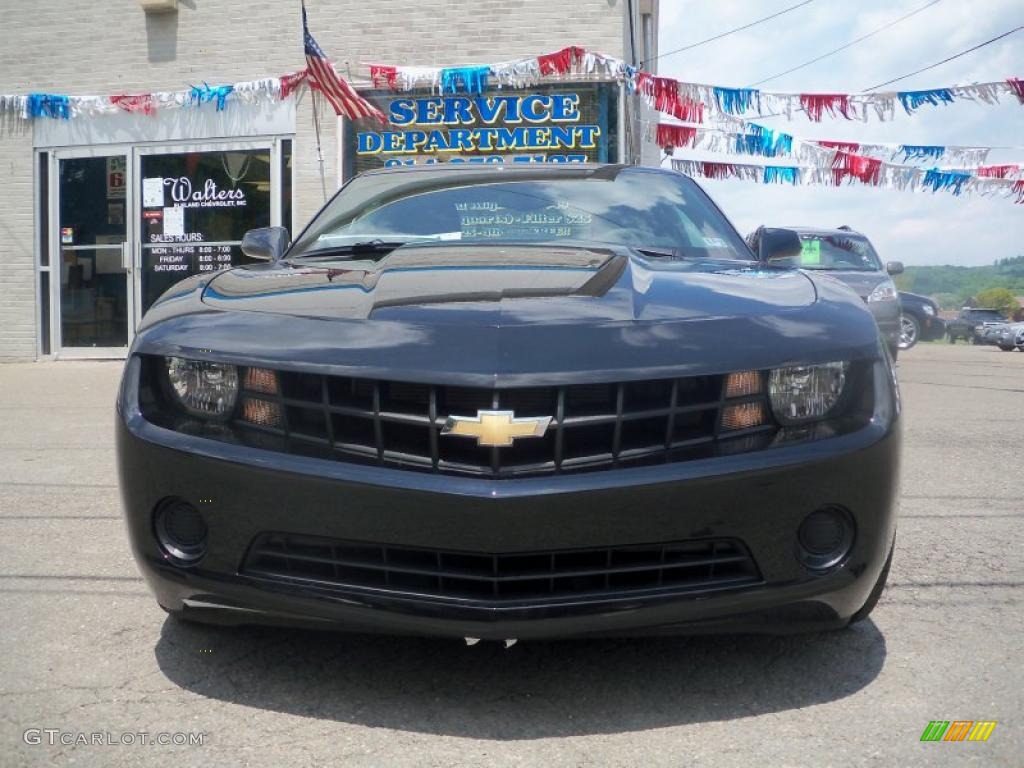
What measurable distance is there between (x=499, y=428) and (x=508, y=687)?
2.41ft

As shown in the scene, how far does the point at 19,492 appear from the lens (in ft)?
16.8

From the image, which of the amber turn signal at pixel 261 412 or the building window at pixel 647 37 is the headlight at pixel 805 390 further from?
the building window at pixel 647 37

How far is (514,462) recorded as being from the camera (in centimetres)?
230

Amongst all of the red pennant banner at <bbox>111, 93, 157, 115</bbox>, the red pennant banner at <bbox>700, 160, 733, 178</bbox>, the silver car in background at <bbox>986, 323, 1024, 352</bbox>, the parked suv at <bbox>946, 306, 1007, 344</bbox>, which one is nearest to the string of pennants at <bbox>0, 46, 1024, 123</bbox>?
the red pennant banner at <bbox>111, 93, 157, 115</bbox>

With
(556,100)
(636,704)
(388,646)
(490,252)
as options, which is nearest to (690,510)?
(636,704)

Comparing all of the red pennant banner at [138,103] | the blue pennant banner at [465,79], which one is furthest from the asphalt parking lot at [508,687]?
the red pennant banner at [138,103]

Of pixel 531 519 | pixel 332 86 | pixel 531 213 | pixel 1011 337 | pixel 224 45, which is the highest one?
pixel 224 45

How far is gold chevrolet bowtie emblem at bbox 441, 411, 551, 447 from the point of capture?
7.47 ft

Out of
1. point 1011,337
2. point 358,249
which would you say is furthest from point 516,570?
point 1011,337

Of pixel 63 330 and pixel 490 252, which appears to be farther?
pixel 63 330

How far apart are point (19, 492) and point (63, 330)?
29.3 feet

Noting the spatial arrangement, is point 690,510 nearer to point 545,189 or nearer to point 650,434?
point 650,434

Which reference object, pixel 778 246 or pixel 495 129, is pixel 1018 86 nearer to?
pixel 495 129

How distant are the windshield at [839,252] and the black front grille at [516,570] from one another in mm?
10899
